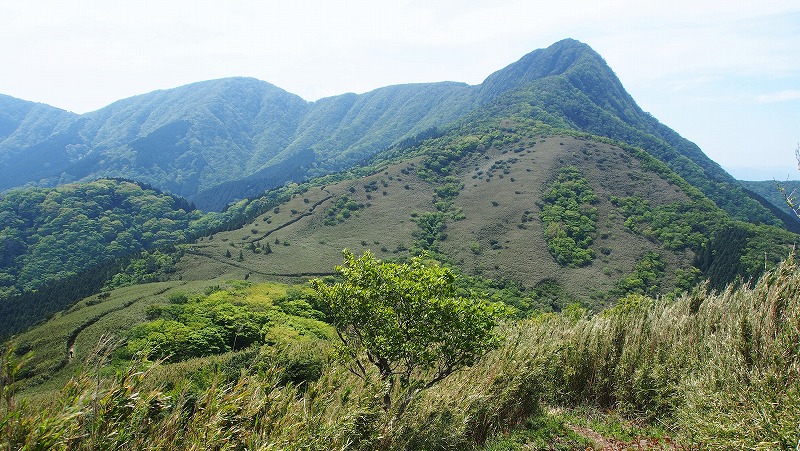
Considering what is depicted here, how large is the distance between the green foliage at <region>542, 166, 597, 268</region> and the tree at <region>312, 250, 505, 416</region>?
3342 inches

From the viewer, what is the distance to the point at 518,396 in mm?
10438

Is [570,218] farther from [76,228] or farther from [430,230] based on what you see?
[76,228]

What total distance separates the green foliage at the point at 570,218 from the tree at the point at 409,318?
278 feet

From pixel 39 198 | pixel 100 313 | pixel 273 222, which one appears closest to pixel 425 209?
pixel 273 222

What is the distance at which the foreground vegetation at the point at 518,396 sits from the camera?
4.91 metres

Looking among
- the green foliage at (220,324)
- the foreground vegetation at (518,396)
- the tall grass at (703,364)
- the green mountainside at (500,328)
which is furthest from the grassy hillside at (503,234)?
the tall grass at (703,364)

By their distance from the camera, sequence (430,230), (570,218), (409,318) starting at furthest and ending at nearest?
(430,230)
(570,218)
(409,318)

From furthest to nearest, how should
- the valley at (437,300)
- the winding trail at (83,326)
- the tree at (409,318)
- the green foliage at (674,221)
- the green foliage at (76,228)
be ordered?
the green foliage at (76,228) < the green foliage at (674,221) < the winding trail at (83,326) < the tree at (409,318) < the valley at (437,300)

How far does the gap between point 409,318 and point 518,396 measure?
10.9 ft

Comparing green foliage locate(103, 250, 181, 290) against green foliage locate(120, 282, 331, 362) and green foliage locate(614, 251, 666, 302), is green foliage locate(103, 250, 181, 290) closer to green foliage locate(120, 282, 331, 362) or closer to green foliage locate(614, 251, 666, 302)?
green foliage locate(120, 282, 331, 362)

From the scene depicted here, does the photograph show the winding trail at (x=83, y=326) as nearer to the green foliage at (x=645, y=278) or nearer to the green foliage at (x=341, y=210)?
the green foliage at (x=341, y=210)

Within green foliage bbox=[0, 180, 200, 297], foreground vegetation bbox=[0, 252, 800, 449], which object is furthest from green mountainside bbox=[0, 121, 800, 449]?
green foliage bbox=[0, 180, 200, 297]

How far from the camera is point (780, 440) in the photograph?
5.34 metres

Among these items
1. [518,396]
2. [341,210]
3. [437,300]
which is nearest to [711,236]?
[341,210]
